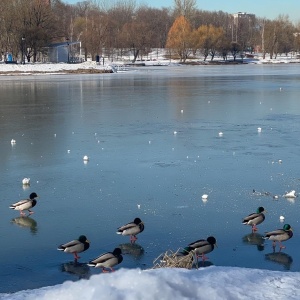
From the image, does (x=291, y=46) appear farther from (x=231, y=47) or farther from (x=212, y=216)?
(x=212, y=216)

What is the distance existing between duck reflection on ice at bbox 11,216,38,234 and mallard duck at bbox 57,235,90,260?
1152mm

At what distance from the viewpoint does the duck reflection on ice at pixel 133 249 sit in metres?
6.65

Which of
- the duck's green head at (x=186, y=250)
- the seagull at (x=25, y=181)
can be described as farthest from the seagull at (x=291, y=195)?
the seagull at (x=25, y=181)

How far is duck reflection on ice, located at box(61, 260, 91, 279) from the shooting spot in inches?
241

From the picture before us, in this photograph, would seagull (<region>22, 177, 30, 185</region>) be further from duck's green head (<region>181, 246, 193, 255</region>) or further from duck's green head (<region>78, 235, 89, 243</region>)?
duck's green head (<region>181, 246, 193, 255</region>)

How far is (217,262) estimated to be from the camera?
6.39 meters

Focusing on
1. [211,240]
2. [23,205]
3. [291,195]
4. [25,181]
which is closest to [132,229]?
[211,240]

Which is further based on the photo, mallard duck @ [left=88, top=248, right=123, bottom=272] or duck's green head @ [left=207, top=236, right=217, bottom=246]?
duck's green head @ [left=207, top=236, right=217, bottom=246]

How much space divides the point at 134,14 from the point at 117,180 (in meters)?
107

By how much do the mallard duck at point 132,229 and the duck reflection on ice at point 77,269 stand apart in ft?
2.53

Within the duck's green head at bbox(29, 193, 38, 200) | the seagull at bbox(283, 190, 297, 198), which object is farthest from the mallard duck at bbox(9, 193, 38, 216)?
the seagull at bbox(283, 190, 297, 198)

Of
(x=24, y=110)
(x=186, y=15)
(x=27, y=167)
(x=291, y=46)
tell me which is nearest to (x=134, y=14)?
(x=186, y=15)

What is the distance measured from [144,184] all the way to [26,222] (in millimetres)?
2416

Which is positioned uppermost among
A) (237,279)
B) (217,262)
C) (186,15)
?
(186,15)
